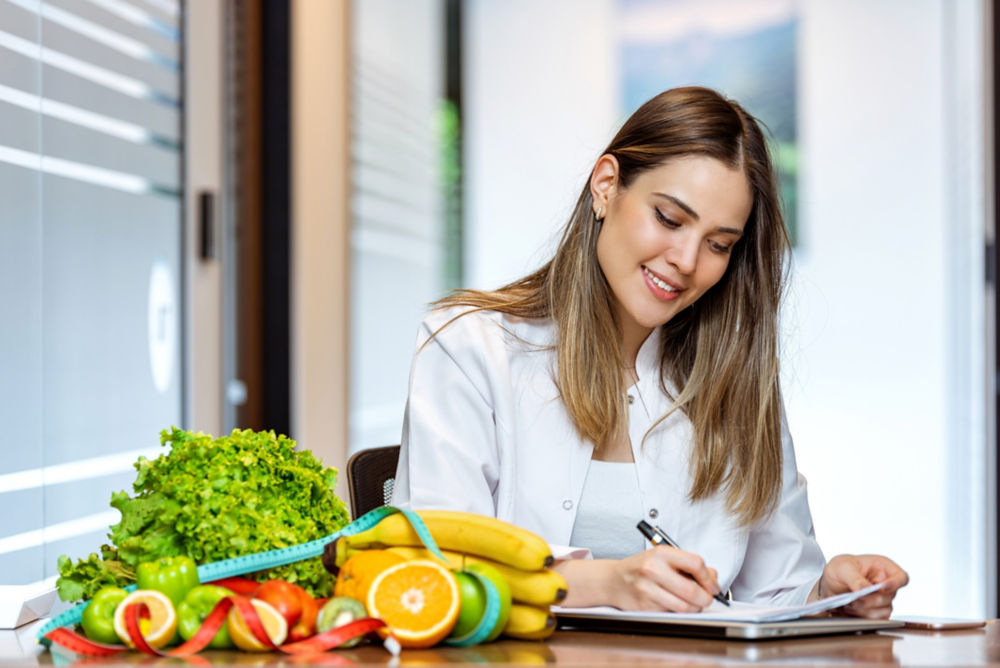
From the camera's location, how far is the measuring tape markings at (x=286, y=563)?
104 centimetres

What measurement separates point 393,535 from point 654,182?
75 cm

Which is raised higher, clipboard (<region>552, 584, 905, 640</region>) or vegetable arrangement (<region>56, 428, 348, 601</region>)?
vegetable arrangement (<region>56, 428, 348, 601</region>)

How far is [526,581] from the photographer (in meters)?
1.09

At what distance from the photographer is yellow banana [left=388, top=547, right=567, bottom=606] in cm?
108

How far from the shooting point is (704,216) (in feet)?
5.32

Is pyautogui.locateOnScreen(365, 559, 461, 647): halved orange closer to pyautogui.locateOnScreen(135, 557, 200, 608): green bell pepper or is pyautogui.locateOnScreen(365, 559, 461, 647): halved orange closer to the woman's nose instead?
pyautogui.locateOnScreen(135, 557, 200, 608): green bell pepper

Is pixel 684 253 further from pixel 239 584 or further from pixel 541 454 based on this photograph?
pixel 239 584

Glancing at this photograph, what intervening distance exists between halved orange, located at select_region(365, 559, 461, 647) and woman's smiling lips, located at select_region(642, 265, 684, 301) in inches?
28.2

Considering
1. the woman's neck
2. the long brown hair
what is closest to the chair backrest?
the long brown hair

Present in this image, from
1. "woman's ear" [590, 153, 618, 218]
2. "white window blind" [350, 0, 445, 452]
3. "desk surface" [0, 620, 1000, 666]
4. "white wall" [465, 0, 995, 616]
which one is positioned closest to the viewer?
"desk surface" [0, 620, 1000, 666]

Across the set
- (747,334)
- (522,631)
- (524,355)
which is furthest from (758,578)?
(522,631)

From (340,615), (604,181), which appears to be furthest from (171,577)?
(604,181)

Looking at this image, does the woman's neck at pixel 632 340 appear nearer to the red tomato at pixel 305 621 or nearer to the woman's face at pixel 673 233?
the woman's face at pixel 673 233

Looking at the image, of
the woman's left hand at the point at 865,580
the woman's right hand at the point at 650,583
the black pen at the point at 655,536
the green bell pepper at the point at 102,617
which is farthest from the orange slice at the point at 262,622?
the woman's left hand at the point at 865,580
